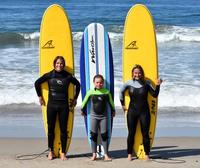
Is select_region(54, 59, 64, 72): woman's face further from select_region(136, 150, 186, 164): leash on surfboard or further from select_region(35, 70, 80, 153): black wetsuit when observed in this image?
select_region(136, 150, 186, 164): leash on surfboard

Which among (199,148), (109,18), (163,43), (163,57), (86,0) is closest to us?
(199,148)

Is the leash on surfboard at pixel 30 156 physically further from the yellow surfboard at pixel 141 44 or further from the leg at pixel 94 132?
the yellow surfboard at pixel 141 44

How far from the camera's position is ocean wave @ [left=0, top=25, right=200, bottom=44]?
2102 cm

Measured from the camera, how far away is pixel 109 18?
1089 inches

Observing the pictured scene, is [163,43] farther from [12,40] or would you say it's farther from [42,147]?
[42,147]

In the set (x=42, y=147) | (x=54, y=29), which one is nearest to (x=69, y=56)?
(x=54, y=29)

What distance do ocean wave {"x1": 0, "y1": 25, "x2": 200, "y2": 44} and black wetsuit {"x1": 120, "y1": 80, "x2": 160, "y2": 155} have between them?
14.2 m

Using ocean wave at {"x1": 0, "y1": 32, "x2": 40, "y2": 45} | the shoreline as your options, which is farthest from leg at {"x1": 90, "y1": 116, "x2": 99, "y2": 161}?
ocean wave at {"x1": 0, "y1": 32, "x2": 40, "y2": 45}

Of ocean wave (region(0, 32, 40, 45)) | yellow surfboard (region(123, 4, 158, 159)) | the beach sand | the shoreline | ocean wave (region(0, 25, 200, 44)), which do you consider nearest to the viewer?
the beach sand

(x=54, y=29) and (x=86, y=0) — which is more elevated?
(x=86, y=0)

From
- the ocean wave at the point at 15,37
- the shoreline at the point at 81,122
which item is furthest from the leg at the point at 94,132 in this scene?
the ocean wave at the point at 15,37

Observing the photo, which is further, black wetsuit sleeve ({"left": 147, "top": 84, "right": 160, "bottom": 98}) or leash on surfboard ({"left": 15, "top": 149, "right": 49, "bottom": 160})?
leash on surfboard ({"left": 15, "top": 149, "right": 49, "bottom": 160})

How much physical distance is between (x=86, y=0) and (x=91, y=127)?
32763 mm

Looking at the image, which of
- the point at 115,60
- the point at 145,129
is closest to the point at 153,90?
the point at 145,129
